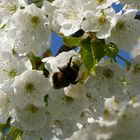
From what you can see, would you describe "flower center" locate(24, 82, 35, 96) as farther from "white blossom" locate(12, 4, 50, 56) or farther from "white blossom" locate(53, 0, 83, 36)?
"white blossom" locate(53, 0, 83, 36)

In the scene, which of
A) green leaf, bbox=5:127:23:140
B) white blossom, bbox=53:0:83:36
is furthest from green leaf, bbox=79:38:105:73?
green leaf, bbox=5:127:23:140

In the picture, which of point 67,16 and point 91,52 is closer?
point 91,52

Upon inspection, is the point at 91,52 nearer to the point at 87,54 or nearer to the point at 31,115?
the point at 87,54

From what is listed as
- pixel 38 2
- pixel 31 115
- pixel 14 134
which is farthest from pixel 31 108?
pixel 38 2

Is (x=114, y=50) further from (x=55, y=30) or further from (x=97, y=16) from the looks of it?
(x=55, y=30)

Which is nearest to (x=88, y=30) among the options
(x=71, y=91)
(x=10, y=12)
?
(x=71, y=91)

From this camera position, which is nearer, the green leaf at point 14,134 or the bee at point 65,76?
the bee at point 65,76

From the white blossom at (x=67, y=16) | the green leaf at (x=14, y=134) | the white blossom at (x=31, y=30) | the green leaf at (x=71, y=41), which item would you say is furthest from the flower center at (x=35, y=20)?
the green leaf at (x=14, y=134)

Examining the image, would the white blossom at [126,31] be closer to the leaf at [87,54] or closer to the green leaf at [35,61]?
the leaf at [87,54]
